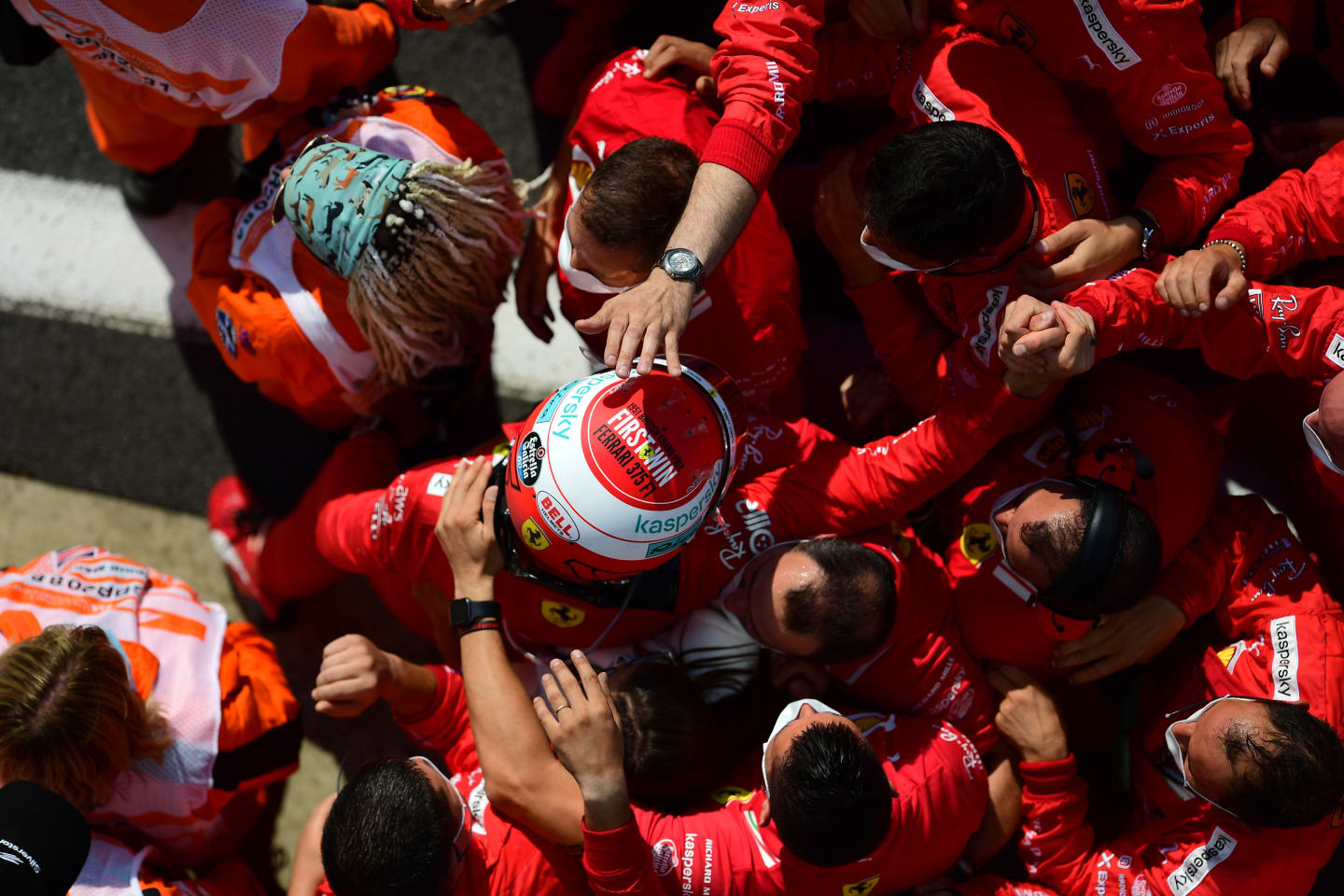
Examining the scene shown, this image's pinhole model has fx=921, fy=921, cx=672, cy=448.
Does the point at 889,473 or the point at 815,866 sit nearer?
the point at 815,866

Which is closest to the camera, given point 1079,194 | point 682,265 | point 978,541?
point 682,265

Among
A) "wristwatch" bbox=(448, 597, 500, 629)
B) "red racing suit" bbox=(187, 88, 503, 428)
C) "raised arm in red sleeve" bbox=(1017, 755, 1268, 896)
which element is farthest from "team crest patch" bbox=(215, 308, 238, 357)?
"raised arm in red sleeve" bbox=(1017, 755, 1268, 896)

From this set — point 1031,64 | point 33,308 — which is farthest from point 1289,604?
point 33,308

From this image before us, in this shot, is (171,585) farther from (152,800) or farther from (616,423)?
(616,423)

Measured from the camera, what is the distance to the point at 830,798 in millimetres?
2729

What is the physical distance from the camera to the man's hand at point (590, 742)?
2768mm

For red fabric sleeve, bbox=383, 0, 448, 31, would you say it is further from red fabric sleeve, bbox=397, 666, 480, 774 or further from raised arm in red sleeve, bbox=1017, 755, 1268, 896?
raised arm in red sleeve, bbox=1017, 755, 1268, 896

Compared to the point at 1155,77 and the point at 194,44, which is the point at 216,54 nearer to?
the point at 194,44

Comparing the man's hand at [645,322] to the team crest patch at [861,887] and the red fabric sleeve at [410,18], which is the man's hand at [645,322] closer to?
the red fabric sleeve at [410,18]

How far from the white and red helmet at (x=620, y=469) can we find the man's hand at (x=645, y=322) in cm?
10

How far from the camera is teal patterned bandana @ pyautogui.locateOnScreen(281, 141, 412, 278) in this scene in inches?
112

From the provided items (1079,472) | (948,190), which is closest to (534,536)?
(948,190)

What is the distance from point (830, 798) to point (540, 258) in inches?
90.4

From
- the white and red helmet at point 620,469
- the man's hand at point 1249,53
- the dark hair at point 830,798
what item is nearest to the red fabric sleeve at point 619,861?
the dark hair at point 830,798
